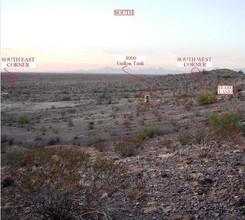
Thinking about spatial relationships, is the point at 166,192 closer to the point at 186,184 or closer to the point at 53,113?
the point at 186,184

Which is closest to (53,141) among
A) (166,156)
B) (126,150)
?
(126,150)

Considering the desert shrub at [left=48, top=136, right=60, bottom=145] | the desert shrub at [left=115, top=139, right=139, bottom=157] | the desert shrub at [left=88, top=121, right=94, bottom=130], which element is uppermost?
the desert shrub at [left=115, top=139, right=139, bottom=157]

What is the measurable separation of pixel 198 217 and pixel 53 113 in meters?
29.8

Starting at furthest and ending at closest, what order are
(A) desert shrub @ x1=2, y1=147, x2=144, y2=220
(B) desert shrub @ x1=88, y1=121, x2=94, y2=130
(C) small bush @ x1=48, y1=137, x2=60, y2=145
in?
(B) desert shrub @ x1=88, y1=121, x2=94, y2=130
(C) small bush @ x1=48, y1=137, x2=60, y2=145
(A) desert shrub @ x1=2, y1=147, x2=144, y2=220

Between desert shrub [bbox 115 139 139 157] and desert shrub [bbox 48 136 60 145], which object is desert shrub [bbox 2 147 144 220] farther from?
desert shrub [bbox 48 136 60 145]

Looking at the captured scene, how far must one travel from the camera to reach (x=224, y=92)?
37906 mm

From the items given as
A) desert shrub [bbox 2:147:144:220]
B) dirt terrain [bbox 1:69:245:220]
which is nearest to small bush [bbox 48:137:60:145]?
dirt terrain [bbox 1:69:245:220]

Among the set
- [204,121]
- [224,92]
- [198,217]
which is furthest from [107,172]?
[224,92]

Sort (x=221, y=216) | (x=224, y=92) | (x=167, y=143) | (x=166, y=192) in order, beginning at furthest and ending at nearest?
(x=224, y=92) < (x=167, y=143) < (x=166, y=192) < (x=221, y=216)

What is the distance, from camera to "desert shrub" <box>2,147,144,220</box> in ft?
29.2

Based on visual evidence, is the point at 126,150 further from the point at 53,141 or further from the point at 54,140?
the point at 54,140

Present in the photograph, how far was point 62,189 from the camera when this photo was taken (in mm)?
8969

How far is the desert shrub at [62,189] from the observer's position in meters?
8.89

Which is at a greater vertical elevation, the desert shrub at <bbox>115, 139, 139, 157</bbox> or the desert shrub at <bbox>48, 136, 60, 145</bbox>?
the desert shrub at <bbox>115, 139, 139, 157</bbox>
